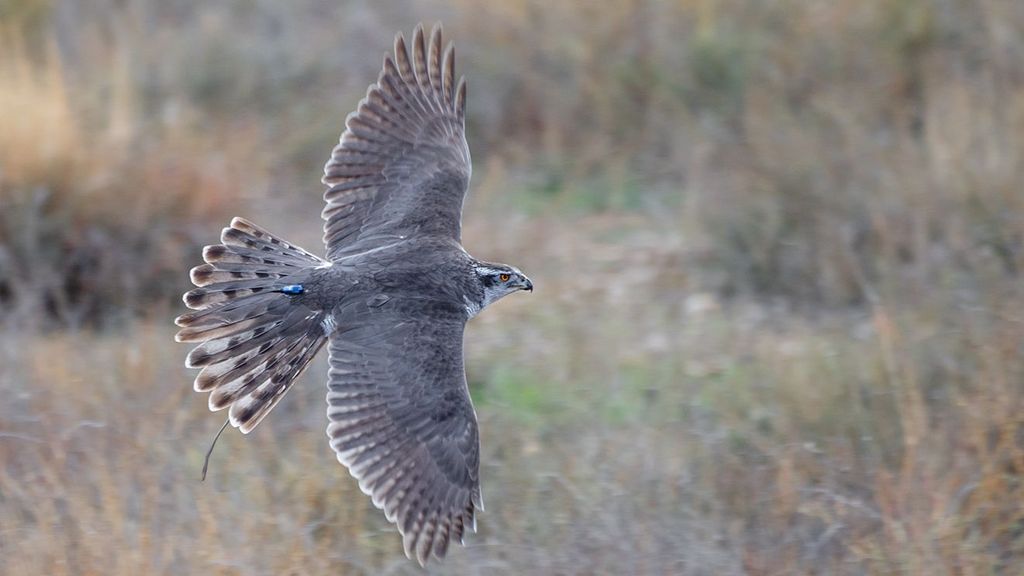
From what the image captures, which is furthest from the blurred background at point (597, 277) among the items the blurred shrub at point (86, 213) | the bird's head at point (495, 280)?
the bird's head at point (495, 280)

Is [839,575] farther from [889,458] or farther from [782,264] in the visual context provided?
[782,264]

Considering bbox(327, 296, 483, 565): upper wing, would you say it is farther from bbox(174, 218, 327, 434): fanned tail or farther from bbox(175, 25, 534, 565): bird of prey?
bbox(174, 218, 327, 434): fanned tail

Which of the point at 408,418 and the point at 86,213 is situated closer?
the point at 408,418

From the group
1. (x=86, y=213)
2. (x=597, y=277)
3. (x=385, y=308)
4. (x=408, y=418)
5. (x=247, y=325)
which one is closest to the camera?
(x=408, y=418)

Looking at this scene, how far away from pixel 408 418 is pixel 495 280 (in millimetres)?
1042

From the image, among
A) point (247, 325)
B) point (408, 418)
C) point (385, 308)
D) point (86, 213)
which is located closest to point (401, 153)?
point (385, 308)

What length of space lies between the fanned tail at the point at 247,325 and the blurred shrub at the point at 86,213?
2.26 m

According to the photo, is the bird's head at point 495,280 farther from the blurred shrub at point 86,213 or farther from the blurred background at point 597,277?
the blurred shrub at point 86,213

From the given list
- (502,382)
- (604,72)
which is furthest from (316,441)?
(604,72)

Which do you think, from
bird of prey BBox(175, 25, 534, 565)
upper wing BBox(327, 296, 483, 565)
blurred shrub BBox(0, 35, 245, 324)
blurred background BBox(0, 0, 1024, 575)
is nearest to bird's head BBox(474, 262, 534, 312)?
bird of prey BBox(175, 25, 534, 565)

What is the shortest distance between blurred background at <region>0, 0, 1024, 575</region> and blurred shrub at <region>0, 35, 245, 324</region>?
23mm

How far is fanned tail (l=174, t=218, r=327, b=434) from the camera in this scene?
5.75 meters

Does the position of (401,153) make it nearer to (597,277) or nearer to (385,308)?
(385,308)

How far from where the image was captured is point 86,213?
27.4ft
